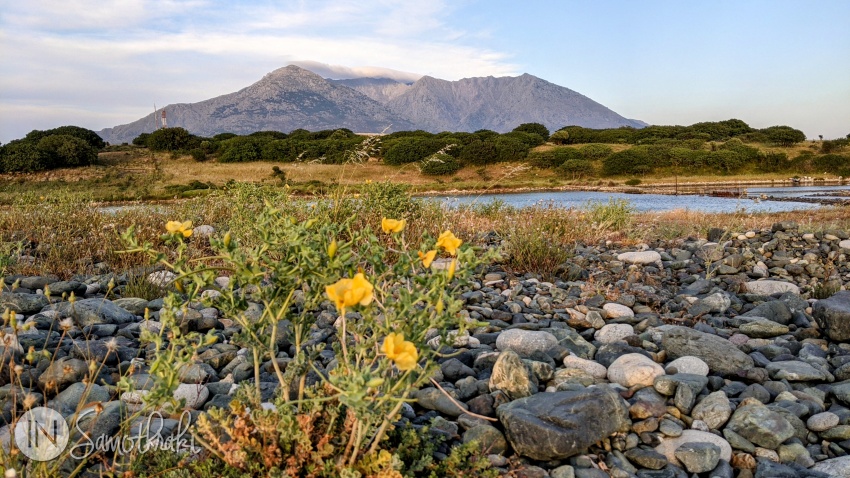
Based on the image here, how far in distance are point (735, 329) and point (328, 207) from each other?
4506 millimetres

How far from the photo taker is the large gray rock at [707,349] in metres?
3.12

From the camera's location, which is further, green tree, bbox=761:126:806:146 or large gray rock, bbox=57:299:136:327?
green tree, bbox=761:126:806:146

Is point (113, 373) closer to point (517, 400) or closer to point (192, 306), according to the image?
point (192, 306)

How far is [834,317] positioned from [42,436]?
448 centimetres

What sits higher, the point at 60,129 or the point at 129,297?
the point at 60,129

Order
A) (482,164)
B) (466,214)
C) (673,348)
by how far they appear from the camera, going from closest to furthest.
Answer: (673,348), (466,214), (482,164)

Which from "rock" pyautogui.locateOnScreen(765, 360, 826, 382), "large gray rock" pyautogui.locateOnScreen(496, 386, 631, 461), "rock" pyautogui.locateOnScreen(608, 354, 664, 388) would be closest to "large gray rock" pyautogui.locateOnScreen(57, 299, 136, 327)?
"large gray rock" pyautogui.locateOnScreen(496, 386, 631, 461)

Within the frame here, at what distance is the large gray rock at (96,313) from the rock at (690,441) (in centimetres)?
341

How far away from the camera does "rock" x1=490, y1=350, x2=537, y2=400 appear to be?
269 centimetres

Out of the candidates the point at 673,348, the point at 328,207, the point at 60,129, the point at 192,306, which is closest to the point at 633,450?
the point at 673,348

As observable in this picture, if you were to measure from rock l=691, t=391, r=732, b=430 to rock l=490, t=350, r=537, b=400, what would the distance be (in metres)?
0.79

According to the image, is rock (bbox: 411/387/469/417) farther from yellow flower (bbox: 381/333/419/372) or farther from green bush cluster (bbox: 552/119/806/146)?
green bush cluster (bbox: 552/119/806/146)

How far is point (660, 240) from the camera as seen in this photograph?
8.55 metres

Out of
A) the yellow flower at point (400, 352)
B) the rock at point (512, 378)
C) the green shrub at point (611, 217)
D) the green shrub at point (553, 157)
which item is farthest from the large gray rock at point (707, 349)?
the green shrub at point (553, 157)
